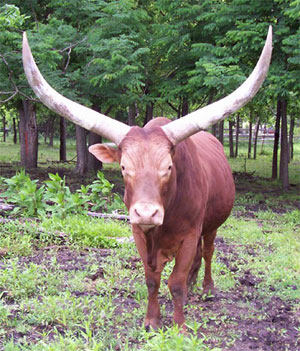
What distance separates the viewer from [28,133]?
13.6 metres

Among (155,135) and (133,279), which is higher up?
(155,135)

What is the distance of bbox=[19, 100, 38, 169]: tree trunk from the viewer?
13438 mm

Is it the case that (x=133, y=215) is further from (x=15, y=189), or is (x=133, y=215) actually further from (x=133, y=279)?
(x=15, y=189)

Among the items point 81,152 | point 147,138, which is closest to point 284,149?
point 81,152

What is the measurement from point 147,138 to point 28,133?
448 inches

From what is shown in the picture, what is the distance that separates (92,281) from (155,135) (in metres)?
2.12

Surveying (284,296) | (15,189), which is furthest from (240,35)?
(284,296)

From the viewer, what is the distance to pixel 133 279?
15.0 feet

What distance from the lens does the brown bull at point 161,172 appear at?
278cm

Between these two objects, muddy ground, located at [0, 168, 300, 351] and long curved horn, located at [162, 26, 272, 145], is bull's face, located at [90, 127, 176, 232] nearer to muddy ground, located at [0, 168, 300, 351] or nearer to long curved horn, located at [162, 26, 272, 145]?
long curved horn, located at [162, 26, 272, 145]

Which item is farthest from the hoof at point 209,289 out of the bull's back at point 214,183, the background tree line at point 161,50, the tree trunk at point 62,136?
the tree trunk at point 62,136

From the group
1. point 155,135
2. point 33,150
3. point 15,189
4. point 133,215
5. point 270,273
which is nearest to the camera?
point 133,215

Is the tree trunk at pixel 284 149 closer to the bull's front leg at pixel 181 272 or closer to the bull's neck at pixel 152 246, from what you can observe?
the bull's front leg at pixel 181 272

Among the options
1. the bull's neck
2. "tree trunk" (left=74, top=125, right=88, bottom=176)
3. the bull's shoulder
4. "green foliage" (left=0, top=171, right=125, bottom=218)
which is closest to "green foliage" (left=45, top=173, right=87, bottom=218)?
"green foliage" (left=0, top=171, right=125, bottom=218)
